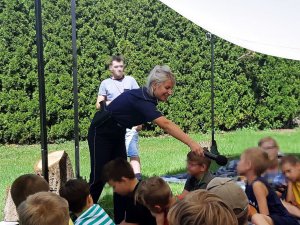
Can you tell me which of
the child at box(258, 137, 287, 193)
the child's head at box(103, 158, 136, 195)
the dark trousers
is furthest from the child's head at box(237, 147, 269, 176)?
the dark trousers

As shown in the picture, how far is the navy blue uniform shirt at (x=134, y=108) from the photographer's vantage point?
3.50 metres

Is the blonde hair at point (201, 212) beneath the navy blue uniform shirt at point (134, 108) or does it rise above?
beneath

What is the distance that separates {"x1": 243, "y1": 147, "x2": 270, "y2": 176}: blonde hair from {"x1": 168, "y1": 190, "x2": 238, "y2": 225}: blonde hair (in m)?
1.84

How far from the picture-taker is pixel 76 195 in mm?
2842

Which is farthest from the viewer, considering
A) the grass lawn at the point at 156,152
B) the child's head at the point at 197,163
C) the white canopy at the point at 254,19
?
the grass lawn at the point at 156,152

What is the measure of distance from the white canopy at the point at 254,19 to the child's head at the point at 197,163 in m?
1.49

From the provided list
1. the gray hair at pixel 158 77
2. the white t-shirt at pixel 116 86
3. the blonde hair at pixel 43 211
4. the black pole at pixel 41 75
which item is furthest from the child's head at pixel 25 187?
the white t-shirt at pixel 116 86

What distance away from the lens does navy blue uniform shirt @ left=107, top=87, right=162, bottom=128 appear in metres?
3.50

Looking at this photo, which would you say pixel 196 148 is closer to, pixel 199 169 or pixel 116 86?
pixel 199 169

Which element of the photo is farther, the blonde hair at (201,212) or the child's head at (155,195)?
the child's head at (155,195)

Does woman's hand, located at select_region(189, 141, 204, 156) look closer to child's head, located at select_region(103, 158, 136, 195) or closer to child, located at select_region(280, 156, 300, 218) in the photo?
child's head, located at select_region(103, 158, 136, 195)

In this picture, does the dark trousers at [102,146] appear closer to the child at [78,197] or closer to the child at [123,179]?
the child at [123,179]

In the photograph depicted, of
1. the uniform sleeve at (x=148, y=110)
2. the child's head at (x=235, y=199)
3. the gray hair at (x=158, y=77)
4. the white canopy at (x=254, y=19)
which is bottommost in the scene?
the child's head at (x=235, y=199)

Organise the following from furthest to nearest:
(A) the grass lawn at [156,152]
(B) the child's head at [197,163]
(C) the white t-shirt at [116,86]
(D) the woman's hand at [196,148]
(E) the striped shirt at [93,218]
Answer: (A) the grass lawn at [156,152] < (C) the white t-shirt at [116,86] < (B) the child's head at [197,163] < (D) the woman's hand at [196,148] < (E) the striped shirt at [93,218]
